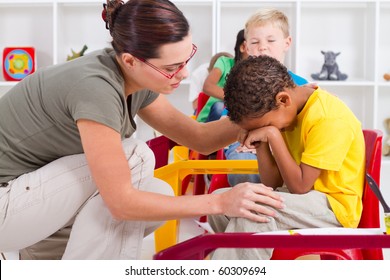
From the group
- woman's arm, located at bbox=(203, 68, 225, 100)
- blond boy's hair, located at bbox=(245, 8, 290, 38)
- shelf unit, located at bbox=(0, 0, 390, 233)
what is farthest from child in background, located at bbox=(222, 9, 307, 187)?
shelf unit, located at bbox=(0, 0, 390, 233)

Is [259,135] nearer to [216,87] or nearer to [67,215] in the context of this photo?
[67,215]

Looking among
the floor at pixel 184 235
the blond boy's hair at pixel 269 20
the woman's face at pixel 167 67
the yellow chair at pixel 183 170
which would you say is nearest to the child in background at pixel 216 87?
the blond boy's hair at pixel 269 20

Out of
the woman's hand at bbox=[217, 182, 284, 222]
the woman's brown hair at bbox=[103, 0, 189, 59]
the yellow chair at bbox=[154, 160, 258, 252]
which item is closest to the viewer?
the woman's hand at bbox=[217, 182, 284, 222]

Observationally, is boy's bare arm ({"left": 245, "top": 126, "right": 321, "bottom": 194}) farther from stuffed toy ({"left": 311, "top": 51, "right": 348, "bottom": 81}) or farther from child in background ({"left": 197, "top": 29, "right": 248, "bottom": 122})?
stuffed toy ({"left": 311, "top": 51, "right": 348, "bottom": 81})

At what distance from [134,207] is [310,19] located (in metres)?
3.16

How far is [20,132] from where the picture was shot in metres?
1.69

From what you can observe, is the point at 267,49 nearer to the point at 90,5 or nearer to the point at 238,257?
the point at 238,257

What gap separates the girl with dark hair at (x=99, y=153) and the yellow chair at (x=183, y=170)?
21 cm

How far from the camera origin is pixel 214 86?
3.13 m

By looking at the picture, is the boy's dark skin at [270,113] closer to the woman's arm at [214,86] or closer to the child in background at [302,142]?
the child in background at [302,142]

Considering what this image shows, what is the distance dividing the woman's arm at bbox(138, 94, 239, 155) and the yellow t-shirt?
333mm

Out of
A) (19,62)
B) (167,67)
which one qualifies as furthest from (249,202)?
(19,62)

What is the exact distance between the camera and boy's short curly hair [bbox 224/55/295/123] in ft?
5.34

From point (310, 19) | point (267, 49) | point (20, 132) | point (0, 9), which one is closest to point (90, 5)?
point (0, 9)
